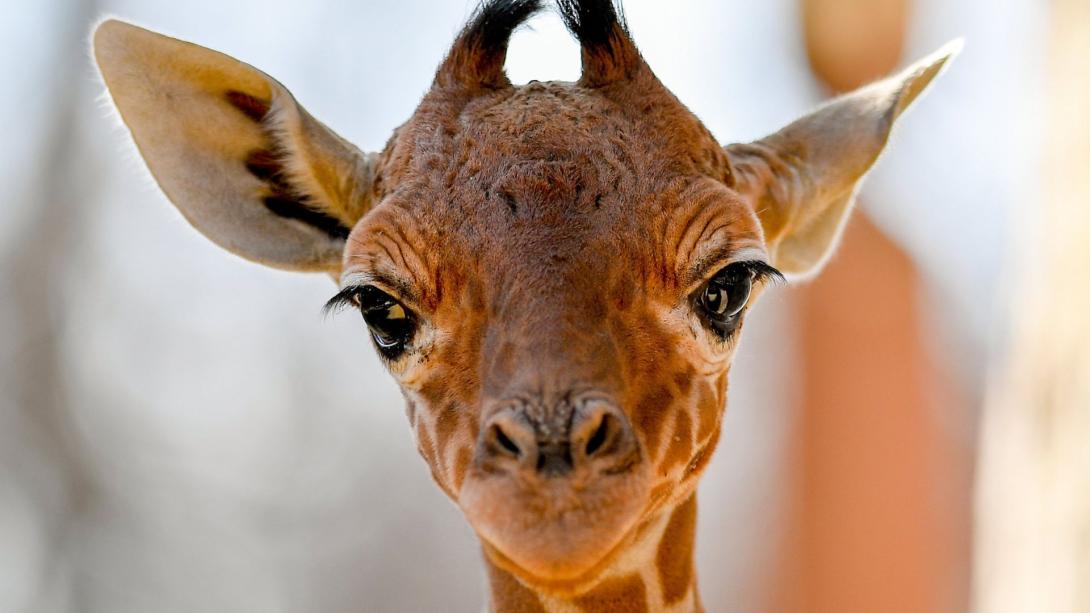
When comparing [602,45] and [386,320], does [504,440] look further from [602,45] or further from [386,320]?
[602,45]

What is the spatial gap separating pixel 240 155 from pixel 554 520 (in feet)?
8.18

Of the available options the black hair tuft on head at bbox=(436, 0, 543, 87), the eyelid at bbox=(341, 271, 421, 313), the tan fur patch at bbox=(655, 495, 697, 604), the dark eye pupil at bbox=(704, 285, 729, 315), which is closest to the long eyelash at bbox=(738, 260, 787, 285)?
the dark eye pupil at bbox=(704, 285, 729, 315)

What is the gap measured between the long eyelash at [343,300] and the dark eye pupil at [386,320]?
3 cm

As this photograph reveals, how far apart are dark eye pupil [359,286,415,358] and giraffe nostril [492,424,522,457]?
2.55ft

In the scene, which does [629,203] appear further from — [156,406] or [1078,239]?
[156,406]

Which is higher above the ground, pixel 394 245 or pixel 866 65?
pixel 866 65

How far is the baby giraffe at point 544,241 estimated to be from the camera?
126 inches

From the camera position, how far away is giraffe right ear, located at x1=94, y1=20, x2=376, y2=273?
4559 millimetres

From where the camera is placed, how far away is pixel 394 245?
3875 millimetres

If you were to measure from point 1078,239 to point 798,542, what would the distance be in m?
6.65

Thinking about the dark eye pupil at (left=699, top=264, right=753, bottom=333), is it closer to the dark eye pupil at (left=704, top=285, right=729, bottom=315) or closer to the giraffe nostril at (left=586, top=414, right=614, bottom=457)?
the dark eye pupil at (left=704, top=285, right=729, bottom=315)

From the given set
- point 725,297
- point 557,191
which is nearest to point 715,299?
point 725,297

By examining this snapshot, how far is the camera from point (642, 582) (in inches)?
165

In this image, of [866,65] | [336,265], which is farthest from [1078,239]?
→ [866,65]
